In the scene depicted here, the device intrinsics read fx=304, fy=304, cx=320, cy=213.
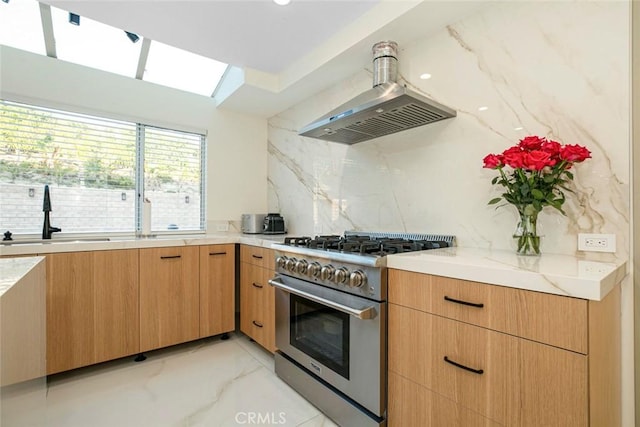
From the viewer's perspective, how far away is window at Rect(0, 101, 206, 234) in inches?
88.9

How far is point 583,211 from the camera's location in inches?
51.9

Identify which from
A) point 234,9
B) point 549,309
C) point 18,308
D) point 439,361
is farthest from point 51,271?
point 549,309

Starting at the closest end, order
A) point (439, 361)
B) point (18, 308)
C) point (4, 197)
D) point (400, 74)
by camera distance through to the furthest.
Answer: point (18, 308), point (439, 361), point (400, 74), point (4, 197)

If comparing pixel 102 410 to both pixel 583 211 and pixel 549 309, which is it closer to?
pixel 549 309

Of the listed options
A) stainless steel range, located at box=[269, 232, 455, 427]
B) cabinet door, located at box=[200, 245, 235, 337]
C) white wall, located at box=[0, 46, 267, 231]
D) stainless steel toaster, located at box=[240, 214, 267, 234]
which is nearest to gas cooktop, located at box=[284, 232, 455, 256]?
stainless steel range, located at box=[269, 232, 455, 427]

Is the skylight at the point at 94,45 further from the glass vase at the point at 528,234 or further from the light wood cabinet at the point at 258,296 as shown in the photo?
the glass vase at the point at 528,234

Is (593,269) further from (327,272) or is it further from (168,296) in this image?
(168,296)

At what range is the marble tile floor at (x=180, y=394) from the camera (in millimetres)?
1628

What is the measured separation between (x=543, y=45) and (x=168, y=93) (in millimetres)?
2928

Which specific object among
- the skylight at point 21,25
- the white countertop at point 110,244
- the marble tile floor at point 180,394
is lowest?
the marble tile floor at point 180,394

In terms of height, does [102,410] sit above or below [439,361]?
below

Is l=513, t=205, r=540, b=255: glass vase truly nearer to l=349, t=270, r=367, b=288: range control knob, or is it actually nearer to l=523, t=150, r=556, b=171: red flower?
l=523, t=150, r=556, b=171: red flower

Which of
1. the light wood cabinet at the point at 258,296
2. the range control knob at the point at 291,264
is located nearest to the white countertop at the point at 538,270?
the range control knob at the point at 291,264

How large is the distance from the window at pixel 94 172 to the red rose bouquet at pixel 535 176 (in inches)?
107
